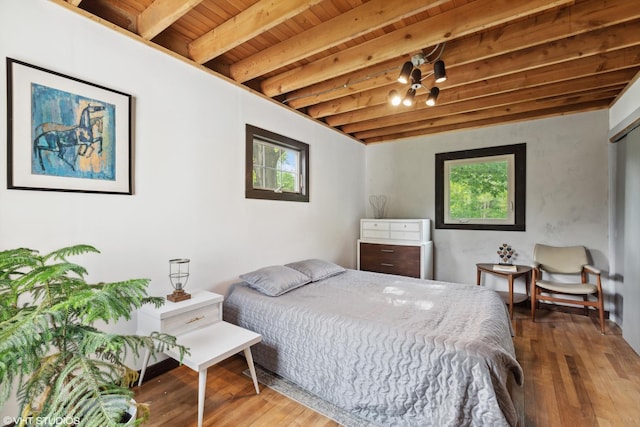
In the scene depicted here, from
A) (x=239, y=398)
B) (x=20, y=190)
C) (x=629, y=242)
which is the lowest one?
(x=239, y=398)

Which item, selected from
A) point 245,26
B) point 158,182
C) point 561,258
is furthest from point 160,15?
point 561,258

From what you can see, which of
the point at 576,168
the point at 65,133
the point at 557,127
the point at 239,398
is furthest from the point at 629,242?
the point at 65,133

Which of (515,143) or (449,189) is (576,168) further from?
(449,189)

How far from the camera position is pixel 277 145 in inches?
129

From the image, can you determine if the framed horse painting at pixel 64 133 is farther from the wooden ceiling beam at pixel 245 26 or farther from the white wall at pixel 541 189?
the white wall at pixel 541 189

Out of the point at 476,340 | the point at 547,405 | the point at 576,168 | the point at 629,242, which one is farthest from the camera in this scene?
the point at 576,168

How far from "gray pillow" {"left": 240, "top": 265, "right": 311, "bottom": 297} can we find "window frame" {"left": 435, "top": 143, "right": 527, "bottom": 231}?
2.45 m

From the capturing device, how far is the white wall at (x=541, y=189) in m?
3.31

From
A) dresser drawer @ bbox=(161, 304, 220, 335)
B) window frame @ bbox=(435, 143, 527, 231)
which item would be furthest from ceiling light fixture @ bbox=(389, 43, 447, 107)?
dresser drawer @ bbox=(161, 304, 220, 335)

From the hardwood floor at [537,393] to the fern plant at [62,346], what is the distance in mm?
919

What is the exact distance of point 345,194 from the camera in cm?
432

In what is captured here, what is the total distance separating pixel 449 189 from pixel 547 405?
2.81 meters

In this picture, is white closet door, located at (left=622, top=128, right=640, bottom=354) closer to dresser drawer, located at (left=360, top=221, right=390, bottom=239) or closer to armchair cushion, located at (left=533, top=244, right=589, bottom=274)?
armchair cushion, located at (left=533, top=244, right=589, bottom=274)

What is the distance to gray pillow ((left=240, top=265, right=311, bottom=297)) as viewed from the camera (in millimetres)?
2416
